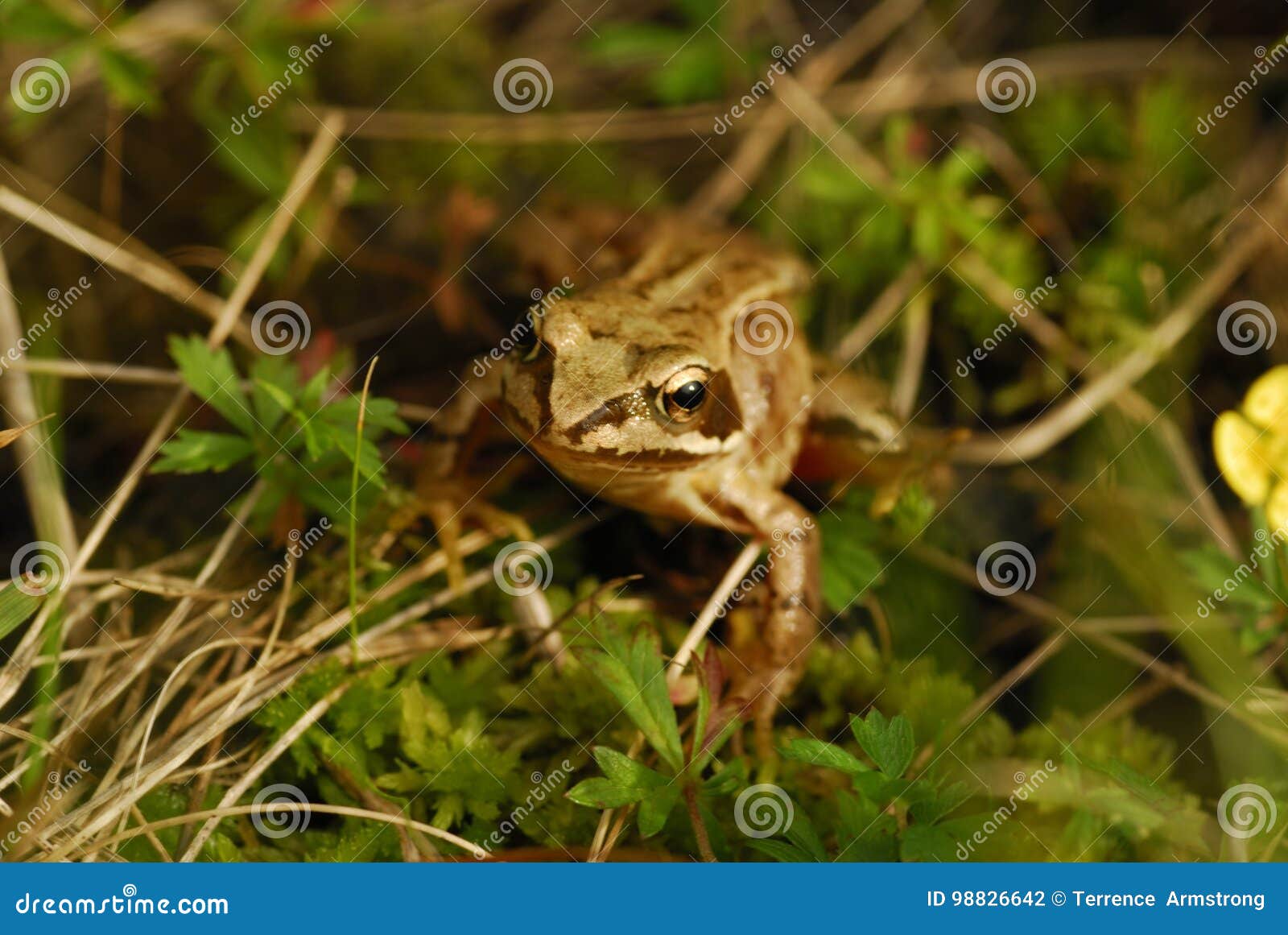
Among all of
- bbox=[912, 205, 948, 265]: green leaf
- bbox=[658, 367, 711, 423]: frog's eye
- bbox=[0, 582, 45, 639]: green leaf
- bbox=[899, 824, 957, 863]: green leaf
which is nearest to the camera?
bbox=[899, 824, 957, 863]: green leaf

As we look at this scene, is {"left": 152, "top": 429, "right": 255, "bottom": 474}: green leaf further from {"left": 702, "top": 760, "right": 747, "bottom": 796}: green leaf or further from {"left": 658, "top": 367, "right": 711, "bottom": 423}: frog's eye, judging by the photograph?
{"left": 702, "top": 760, "right": 747, "bottom": 796}: green leaf

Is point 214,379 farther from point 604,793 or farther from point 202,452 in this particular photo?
point 604,793

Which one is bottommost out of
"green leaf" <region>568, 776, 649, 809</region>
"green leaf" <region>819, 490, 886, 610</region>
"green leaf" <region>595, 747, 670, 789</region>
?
"green leaf" <region>568, 776, 649, 809</region>

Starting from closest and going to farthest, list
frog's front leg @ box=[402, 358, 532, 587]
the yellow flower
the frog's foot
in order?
1. the frog's foot
2. frog's front leg @ box=[402, 358, 532, 587]
3. the yellow flower

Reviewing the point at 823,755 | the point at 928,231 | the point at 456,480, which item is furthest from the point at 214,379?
the point at 928,231

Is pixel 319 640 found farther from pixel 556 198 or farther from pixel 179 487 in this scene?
pixel 556 198

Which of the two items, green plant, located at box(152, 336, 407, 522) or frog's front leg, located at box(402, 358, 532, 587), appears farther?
frog's front leg, located at box(402, 358, 532, 587)

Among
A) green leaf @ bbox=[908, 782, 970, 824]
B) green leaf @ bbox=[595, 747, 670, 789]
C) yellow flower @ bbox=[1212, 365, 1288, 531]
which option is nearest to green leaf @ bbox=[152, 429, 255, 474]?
green leaf @ bbox=[595, 747, 670, 789]

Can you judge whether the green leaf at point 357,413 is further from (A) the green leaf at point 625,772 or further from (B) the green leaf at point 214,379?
(A) the green leaf at point 625,772

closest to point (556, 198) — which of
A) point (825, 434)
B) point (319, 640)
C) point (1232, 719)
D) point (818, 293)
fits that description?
point (818, 293)
